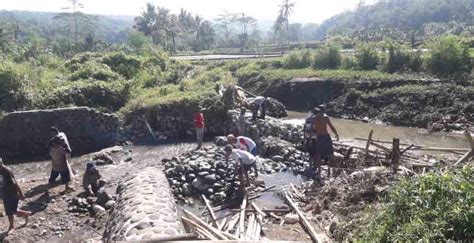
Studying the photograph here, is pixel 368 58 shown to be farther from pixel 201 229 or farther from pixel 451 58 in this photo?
pixel 201 229

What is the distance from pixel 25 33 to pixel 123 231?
392 ft

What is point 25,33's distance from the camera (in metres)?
111

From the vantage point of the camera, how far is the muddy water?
64.7 ft

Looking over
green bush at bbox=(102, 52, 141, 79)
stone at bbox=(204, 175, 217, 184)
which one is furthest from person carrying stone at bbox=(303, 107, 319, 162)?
green bush at bbox=(102, 52, 141, 79)

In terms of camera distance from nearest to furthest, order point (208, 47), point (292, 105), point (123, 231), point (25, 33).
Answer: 1. point (123, 231)
2. point (292, 105)
3. point (208, 47)
4. point (25, 33)

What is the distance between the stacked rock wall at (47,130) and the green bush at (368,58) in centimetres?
1904

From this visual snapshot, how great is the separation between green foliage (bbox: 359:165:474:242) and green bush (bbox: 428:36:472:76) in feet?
76.0

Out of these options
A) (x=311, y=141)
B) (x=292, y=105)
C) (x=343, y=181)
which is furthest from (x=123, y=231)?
(x=292, y=105)

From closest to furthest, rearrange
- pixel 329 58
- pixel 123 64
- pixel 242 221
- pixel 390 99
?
pixel 242 221 → pixel 390 99 → pixel 123 64 → pixel 329 58

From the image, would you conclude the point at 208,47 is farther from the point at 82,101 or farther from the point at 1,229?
the point at 1,229

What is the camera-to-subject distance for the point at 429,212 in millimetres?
5812

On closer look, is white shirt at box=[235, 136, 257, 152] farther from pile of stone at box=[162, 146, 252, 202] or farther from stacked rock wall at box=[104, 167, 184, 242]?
stacked rock wall at box=[104, 167, 184, 242]

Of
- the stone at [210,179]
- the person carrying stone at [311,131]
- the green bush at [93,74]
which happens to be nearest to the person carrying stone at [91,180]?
the stone at [210,179]

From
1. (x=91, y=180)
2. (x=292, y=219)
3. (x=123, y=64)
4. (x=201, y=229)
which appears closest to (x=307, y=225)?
(x=292, y=219)
